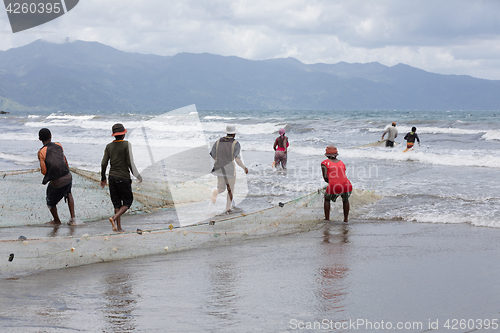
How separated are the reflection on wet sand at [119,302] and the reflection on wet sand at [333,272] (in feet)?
5.29

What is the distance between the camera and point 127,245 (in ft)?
17.5

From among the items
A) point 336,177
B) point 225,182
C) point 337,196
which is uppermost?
point 336,177

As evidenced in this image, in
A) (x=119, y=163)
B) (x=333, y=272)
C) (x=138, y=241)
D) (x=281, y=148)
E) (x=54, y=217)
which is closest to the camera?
(x=333, y=272)

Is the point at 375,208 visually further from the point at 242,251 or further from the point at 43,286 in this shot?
the point at 43,286

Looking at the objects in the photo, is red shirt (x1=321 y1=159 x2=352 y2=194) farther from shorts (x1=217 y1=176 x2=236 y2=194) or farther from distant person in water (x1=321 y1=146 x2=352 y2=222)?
shorts (x1=217 y1=176 x2=236 y2=194)

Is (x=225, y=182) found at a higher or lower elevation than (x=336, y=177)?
lower

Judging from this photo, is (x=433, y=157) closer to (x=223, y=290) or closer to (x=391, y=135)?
(x=391, y=135)

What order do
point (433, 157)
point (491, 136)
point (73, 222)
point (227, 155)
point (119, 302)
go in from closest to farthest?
point (119, 302) < point (73, 222) < point (227, 155) < point (433, 157) < point (491, 136)

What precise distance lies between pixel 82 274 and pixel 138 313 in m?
1.42

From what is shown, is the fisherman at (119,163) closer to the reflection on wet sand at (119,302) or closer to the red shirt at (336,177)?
the reflection on wet sand at (119,302)

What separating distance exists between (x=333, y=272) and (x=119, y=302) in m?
2.28

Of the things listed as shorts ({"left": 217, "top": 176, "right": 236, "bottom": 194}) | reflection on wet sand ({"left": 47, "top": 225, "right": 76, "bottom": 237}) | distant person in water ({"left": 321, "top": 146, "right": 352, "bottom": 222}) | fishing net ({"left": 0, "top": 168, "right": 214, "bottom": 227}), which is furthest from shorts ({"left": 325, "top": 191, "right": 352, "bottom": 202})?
reflection on wet sand ({"left": 47, "top": 225, "right": 76, "bottom": 237})

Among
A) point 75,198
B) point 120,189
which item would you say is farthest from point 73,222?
point 120,189

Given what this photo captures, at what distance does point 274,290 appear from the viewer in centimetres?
413
